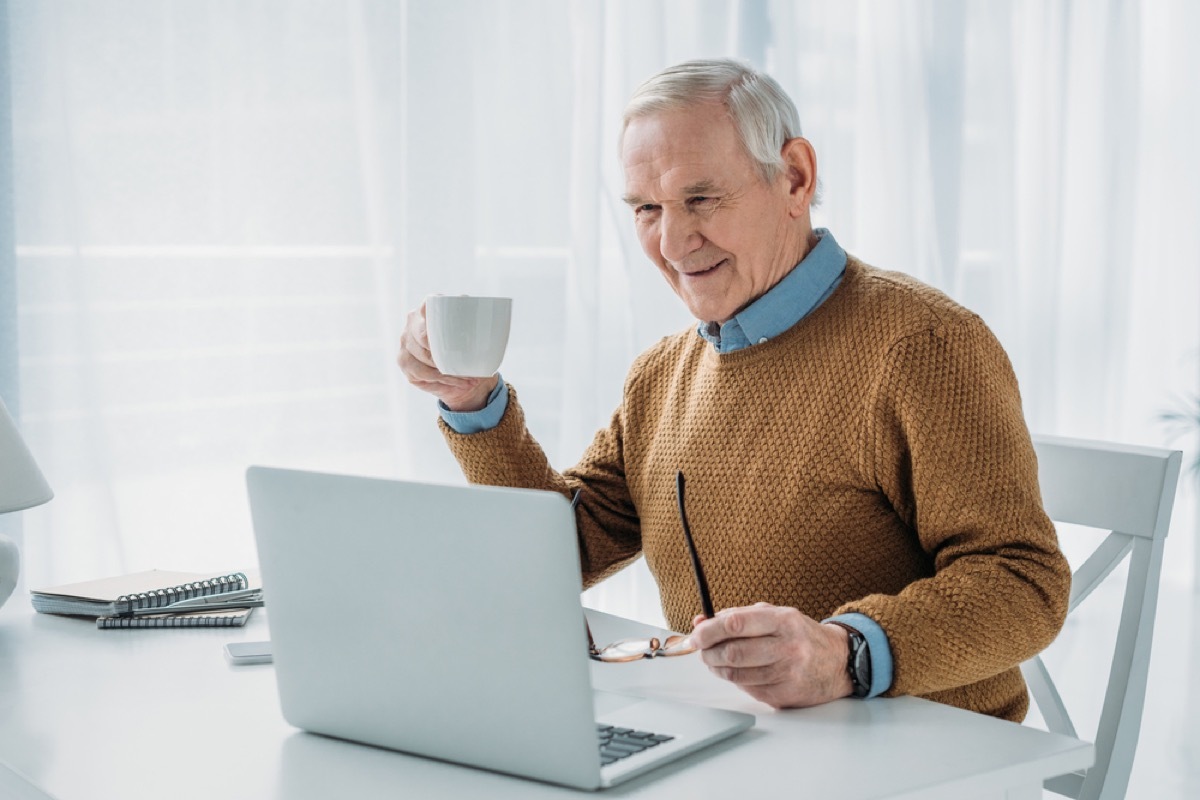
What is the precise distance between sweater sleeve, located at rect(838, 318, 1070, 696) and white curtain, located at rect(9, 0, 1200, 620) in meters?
1.51

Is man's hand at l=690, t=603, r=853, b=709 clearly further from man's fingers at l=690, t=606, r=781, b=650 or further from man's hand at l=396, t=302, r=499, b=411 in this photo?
man's hand at l=396, t=302, r=499, b=411

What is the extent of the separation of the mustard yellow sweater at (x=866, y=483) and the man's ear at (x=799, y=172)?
95 mm

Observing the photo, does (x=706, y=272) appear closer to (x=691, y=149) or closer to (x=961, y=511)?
(x=691, y=149)

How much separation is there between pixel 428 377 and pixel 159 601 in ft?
1.23

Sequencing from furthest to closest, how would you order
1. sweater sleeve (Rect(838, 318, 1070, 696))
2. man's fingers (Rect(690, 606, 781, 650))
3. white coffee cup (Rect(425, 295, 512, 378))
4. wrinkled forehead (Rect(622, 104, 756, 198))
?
wrinkled forehead (Rect(622, 104, 756, 198)) → white coffee cup (Rect(425, 295, 512, 378)) → sweater sleeve (Rect(838, 318, 1070, 696)) → man's fingers (Rect(690, 606, 781, 650))

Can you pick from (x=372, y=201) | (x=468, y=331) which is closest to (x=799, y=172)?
(x=468, y=331)

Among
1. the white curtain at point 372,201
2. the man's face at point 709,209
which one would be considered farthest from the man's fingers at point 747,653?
the white curtain at point 372,201

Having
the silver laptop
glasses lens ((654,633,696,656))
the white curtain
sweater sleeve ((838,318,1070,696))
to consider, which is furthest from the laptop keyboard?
the white curtain

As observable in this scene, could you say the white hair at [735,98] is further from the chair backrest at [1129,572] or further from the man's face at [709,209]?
the chair backrest at [1129,572]

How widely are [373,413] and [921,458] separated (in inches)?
63.1

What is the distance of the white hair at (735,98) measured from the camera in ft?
4.32

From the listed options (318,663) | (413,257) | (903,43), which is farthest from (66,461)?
(903,43)

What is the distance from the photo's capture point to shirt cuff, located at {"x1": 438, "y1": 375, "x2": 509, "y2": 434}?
149cm

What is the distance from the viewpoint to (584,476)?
5.12 ft
